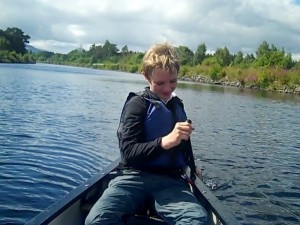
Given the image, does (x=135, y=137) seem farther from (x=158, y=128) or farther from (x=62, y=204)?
(x=62, y=204)

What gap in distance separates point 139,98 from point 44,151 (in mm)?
6563

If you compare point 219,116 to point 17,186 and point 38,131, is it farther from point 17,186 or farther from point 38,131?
point 17,186

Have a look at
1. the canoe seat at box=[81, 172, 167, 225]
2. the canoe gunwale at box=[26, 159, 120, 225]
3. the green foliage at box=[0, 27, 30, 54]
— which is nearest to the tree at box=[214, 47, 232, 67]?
the green foliage at box=[0, 27, 30, 54]

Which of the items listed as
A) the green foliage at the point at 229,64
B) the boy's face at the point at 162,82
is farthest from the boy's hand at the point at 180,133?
the green foliage at the point at 229,64

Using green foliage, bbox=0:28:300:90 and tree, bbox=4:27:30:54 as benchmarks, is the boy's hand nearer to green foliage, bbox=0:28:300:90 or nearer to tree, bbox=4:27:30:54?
green foliage, bbox=0:28:300:90

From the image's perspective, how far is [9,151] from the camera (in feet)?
31.6

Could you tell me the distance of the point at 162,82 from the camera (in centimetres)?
393

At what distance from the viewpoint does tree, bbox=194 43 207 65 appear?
347ft

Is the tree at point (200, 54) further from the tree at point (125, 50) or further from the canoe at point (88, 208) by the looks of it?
the canoe at point (88, 208)

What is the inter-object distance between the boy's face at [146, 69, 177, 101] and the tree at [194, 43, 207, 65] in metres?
102

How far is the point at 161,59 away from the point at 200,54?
4164 inches

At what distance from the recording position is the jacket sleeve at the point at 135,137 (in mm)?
3686

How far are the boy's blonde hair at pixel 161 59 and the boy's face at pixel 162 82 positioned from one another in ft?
0.14

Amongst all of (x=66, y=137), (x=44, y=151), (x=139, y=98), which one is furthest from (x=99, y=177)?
(x=66, y=137)
